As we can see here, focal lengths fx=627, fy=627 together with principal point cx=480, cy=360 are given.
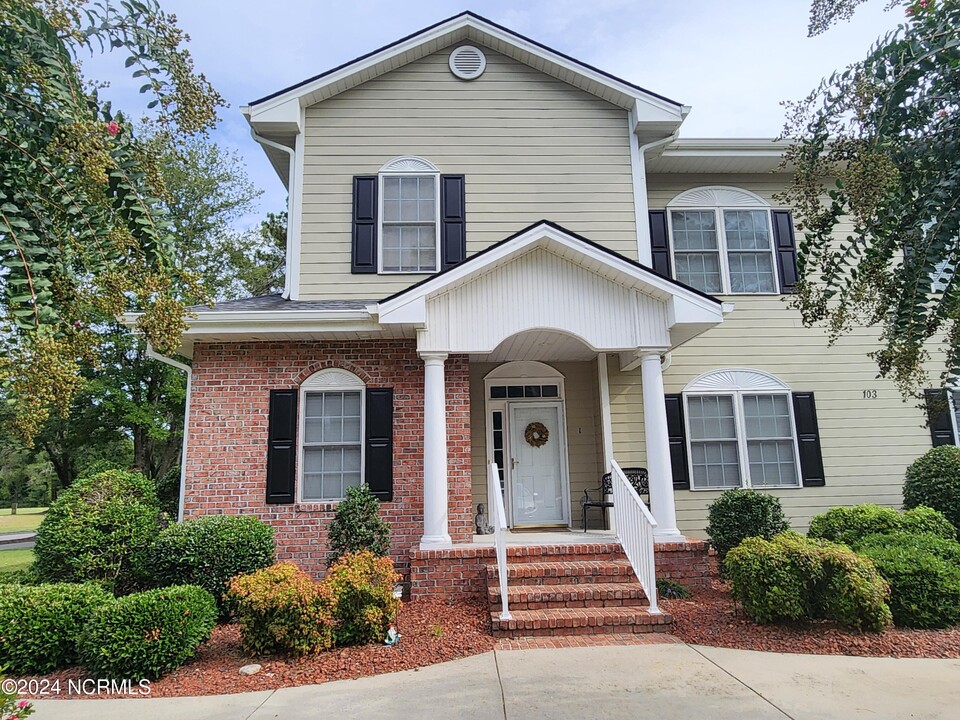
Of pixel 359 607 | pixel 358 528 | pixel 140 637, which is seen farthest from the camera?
pixel 358 528

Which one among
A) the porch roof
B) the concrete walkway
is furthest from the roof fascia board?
the concrete walkway

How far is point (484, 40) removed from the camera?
33.4ft

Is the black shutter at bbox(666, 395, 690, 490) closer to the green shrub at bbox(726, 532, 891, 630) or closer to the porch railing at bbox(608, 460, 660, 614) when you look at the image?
the porch railing at bbox(608, 460, 660, 614)

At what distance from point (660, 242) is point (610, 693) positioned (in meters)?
7.46

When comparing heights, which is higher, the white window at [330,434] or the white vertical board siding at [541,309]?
the white vertical board siding at [541,309]

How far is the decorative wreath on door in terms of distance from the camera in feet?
32.1

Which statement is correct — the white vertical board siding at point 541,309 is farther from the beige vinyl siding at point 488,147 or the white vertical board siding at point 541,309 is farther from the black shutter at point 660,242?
the black shutter at point 660,242

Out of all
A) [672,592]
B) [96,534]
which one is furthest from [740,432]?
[96,534]

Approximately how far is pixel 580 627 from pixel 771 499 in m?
3.71

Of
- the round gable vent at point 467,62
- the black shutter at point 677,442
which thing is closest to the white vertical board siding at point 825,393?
the black shutter at point 677,442

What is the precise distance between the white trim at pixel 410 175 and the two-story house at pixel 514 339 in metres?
0.04

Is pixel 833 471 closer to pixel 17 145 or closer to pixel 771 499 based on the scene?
pixel 771 499

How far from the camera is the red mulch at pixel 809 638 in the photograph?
5.44m

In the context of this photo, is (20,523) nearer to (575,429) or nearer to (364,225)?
(364,225)
